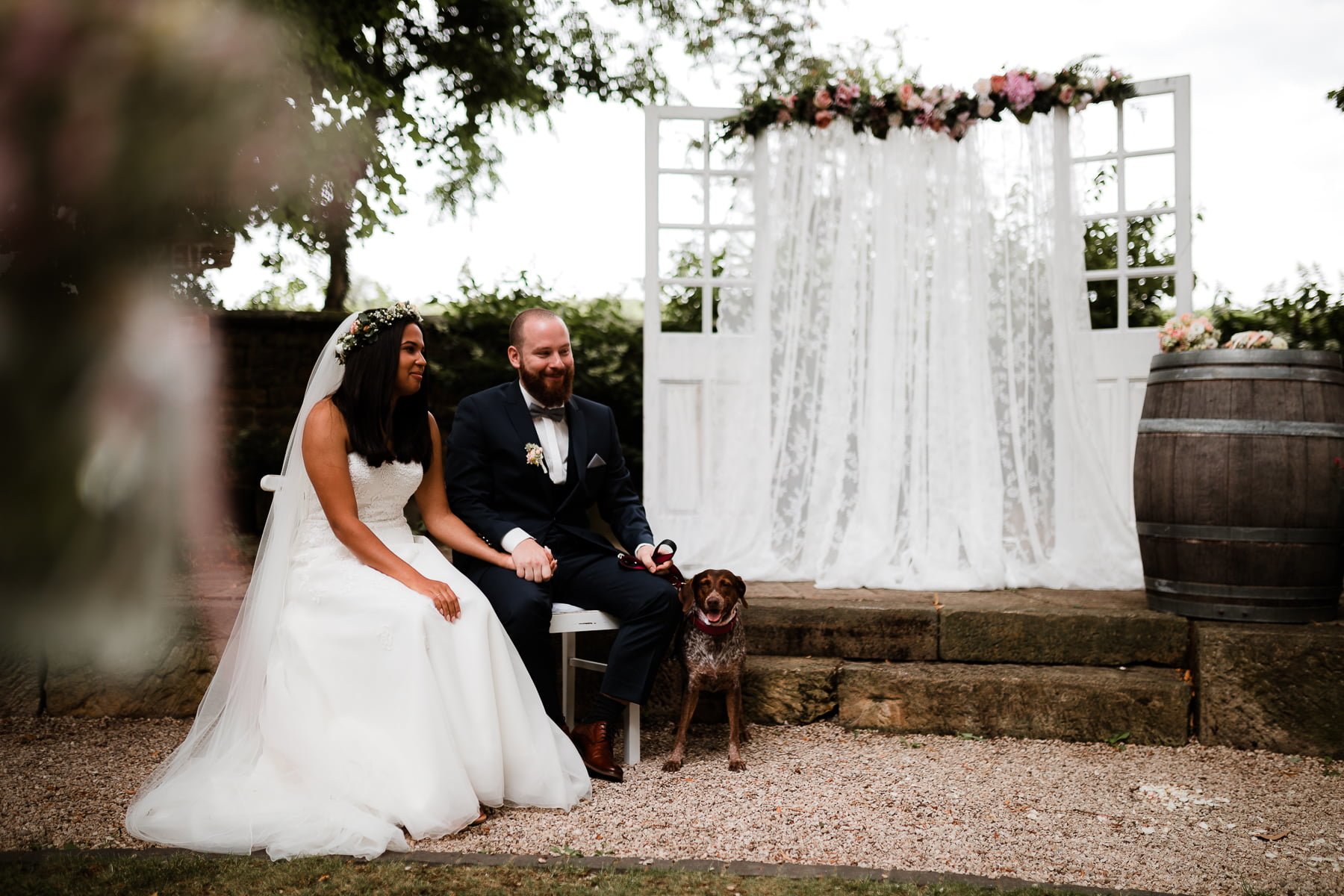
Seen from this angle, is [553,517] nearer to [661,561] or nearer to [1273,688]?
[661,561]

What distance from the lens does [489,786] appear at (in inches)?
101

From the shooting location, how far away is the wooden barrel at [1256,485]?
10.7 ft

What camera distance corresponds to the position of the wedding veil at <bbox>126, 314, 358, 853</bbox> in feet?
7.64

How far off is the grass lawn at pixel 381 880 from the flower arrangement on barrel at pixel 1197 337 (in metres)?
2.12

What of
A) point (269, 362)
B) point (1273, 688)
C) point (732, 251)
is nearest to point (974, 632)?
point (1273, 688)

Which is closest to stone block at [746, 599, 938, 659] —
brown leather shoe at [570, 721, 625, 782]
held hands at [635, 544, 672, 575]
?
held hands at [635, 544, 672, 575]

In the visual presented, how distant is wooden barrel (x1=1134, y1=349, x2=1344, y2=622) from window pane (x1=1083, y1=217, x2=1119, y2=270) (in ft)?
3.64

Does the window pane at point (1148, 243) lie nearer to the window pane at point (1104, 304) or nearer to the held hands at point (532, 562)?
the window pane at point (1104, 304)

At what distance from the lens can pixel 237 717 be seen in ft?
8.56

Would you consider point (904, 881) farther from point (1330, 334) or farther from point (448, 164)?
point (448, 164)

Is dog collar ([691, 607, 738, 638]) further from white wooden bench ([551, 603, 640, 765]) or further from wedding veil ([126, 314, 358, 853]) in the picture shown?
wedding veil ([126, 314, 358, 853])

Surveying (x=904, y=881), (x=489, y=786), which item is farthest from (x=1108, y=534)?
(x=489, y=786)

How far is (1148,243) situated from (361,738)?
12.1 ft

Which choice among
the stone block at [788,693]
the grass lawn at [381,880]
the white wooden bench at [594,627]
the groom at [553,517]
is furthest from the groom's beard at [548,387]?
the grass lawn at [381,880]
